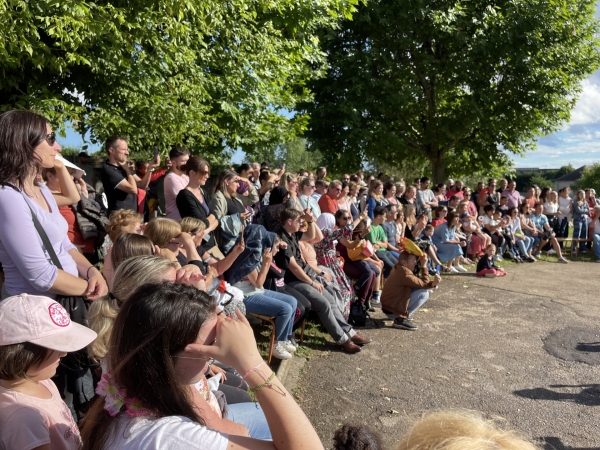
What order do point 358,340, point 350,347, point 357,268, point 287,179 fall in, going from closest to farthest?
point 350,347 → point 358,340 → point 357,268 → point 287,179

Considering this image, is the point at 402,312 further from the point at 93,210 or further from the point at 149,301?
the point at 149,301

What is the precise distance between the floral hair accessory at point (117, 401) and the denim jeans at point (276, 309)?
3633 mm

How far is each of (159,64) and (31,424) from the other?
278 inches

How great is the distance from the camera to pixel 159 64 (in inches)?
314

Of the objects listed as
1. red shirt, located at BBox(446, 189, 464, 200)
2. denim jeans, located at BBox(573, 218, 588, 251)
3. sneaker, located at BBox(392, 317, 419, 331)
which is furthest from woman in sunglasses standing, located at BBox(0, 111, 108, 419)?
denim jeans, located at BBox(573, 218, 588, 251)

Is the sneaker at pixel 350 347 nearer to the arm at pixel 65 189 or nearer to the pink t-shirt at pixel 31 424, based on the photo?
the arm at pixel 65 189

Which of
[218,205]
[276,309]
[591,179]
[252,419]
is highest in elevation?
[591,179]

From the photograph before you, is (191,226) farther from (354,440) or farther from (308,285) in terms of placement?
(354,440)

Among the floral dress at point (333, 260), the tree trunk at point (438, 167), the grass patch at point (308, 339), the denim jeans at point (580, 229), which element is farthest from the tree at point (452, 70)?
the grass patch at point (308, 339)

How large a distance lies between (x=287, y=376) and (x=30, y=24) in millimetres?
4497

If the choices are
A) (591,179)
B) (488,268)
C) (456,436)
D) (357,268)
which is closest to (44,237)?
(456,436)

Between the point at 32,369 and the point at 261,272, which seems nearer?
the point at 32,369

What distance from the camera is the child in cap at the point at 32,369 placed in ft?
5.98

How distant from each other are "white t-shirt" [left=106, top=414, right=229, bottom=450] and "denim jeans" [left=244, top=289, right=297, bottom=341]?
12.1 feet
